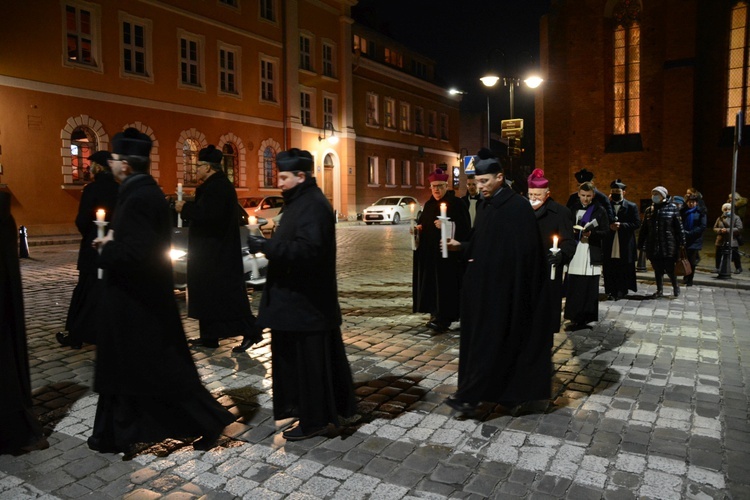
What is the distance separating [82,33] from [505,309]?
23669 mm

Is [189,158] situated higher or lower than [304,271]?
higher

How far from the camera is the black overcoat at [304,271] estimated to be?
402cm

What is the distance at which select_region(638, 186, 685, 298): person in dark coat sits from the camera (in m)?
10.3

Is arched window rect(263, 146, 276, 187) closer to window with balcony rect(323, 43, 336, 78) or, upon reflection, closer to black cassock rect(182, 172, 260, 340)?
window with balcony rect(323, 43, 336, 78)

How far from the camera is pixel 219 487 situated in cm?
360

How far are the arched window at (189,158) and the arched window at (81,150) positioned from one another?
4.31m

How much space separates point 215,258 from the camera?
6.41 m

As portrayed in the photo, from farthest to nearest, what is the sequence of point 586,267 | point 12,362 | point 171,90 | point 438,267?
1. point 171,90
2. point 586,267
3. point 438,267
4. point 12,362

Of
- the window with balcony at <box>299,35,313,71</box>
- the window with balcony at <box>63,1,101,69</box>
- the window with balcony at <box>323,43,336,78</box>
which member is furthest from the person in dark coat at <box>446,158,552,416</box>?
the window with balcony at <box>323,43,336,78</box>

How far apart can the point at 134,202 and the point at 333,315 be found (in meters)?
1.47

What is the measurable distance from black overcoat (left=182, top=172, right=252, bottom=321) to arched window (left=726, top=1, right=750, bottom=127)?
2293 cm

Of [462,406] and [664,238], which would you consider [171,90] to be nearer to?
[664,238]

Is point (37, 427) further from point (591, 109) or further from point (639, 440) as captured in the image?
point (591, 109)

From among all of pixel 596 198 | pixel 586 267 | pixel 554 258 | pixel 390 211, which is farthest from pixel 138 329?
pixel 390 211
